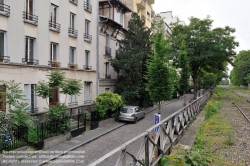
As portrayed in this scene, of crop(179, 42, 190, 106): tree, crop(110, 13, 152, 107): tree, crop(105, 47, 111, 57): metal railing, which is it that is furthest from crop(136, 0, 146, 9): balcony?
crop(179, 42, 190, 106): tree

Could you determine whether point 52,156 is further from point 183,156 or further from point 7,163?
point 183,156

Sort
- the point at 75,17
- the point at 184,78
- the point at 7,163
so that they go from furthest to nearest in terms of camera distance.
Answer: the point at 184,78 < the point at 75,17 < the point at 7,163

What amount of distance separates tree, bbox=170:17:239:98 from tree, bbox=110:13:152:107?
274 inches

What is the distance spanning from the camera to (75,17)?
728 inches

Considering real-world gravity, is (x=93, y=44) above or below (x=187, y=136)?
above

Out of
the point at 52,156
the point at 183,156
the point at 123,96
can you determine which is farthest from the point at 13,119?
the point at 123,96

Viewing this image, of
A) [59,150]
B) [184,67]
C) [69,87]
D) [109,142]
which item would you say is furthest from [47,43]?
[184,67]

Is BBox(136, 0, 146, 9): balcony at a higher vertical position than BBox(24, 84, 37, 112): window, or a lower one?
higher

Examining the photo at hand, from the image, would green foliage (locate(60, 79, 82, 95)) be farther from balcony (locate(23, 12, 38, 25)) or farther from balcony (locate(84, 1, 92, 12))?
balcony (locate(84, 1, 92, 12))

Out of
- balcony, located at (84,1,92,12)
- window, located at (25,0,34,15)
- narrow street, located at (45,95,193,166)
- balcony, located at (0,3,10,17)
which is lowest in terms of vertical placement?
narrow street, located at (45,95,193,166)

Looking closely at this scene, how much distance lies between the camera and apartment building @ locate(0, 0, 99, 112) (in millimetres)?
12578

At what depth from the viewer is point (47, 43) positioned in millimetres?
15383

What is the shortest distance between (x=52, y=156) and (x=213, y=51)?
26039 millimetres

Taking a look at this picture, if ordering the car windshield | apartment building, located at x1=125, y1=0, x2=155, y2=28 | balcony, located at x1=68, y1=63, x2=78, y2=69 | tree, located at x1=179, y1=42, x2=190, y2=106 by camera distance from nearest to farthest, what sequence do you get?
balcony, located at x1=68, y1=63, x2=78, y2=69 → the car windshield → tree, located at x1=179, y1=42, x2=190, y2=106 → apartment building, located at x1=125, y1=0, x2=155, y2=28
